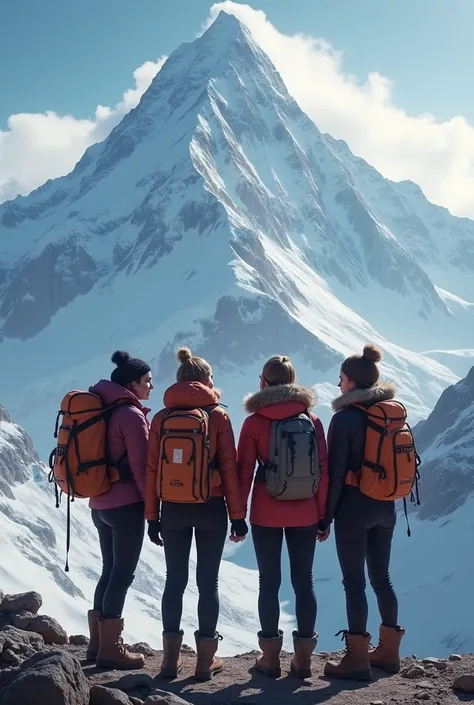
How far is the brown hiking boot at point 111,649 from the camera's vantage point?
938cm

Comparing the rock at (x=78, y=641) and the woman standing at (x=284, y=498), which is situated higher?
the woman standing at (x=284, y=498)

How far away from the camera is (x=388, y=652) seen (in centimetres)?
980

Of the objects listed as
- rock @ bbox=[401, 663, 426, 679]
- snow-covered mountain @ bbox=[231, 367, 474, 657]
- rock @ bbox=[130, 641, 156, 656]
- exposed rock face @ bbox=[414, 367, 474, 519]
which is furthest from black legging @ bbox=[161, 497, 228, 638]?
exposed rock face @ bbox=[414, 367, 474, 519]

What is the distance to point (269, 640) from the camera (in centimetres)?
927

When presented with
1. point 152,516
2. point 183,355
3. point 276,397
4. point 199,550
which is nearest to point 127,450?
point 152,516

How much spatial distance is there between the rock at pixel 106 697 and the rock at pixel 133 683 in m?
1.07

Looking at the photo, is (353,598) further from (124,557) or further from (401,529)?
(401,529)

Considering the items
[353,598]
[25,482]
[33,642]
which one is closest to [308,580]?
[353,598]

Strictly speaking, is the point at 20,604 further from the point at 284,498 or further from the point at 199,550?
the point at 284,498

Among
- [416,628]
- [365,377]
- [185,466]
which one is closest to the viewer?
[185,466]

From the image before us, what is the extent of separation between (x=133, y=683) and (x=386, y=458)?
3.56 metres

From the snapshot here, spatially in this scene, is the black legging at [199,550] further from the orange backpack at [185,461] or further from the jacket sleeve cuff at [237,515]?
the orange backpack at [185,461]

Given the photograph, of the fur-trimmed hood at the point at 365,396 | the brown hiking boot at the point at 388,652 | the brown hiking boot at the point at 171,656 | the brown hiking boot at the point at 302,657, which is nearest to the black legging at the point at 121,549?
the brown hiking boot at the point at 171,656

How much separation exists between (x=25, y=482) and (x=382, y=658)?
182 metres
